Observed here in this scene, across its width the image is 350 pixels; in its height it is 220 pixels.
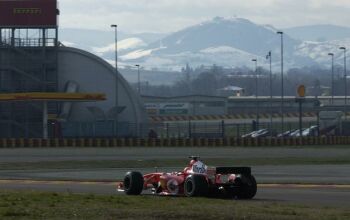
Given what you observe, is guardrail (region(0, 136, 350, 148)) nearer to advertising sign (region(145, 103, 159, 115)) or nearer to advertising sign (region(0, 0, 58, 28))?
advertising sign (region(0, 0, 58, 28))

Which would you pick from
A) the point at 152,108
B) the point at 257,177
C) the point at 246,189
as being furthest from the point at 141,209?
the point at 152,108

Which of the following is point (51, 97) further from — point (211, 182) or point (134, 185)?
point (211, 182)

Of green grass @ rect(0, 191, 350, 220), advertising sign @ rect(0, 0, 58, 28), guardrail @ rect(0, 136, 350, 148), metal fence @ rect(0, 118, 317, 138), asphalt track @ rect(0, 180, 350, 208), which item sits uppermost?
advertising sign @ rect(0, 0, 58, 28)

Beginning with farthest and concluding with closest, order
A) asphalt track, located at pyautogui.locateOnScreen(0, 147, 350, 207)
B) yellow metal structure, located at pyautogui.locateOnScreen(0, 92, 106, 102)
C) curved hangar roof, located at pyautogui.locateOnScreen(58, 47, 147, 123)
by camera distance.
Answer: curved hangar roof, located at pyautogui.locateOnScreen(58, 47, 147, 123), yellow metal structure, located at pyautogui.locateOnScreen(0, 92, 106, 102), asphalt track, located at pyautogui.locateOnScreen(0, 147, 350, 207)

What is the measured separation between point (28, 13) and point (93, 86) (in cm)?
1165

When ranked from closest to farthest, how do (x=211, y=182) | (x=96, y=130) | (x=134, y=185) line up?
(x=211, y=182) < (x=134, y=185) < (x=96, y=130)

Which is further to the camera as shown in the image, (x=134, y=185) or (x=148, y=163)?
(x=148, y=163)

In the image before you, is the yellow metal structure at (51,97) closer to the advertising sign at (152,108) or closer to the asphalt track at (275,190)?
the asphalt track at (275,190)

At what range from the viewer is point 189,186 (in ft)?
89.1

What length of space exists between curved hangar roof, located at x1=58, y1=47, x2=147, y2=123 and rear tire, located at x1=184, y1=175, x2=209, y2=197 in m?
70.9

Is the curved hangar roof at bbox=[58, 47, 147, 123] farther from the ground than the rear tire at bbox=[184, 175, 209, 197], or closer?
farther from the ground

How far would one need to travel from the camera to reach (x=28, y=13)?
94.8 metres

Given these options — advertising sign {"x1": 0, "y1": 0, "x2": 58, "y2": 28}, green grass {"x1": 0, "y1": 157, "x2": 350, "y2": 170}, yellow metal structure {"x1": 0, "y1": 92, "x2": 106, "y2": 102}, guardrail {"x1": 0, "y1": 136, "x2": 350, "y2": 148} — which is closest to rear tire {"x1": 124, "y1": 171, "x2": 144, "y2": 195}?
green grass {"x1": 0, "y1": 157, "x2": 350, "y2": 170}

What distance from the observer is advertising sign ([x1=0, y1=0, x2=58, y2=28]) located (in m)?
94.6
